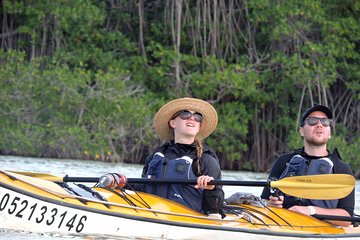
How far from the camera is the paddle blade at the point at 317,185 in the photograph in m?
7.63

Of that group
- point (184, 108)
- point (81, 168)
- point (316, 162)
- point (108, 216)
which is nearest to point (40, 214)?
point (108, 216)

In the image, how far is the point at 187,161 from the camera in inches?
295

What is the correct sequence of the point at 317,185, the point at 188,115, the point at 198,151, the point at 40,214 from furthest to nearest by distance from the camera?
1. the point at 317,185
2. the point at 188,115
3. the point at 198,151
4. the point at 40,214

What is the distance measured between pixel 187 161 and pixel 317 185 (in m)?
0.91

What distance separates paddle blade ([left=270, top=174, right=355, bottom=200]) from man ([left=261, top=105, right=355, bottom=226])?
0.18 meters

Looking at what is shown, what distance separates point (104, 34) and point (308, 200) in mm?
10535

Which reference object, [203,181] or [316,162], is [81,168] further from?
[203,181]

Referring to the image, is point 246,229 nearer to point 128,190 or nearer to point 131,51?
point 128,190

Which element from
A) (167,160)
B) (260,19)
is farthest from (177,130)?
(260,19)

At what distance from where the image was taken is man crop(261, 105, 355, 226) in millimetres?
7801

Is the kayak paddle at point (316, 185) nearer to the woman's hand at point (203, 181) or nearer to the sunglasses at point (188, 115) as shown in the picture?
the woman's hand at point (203, 181)

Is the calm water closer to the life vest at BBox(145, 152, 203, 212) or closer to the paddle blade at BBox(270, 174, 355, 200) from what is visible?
the paddle blade at BBox(270, 174, 355, 200)

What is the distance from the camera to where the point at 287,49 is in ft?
58.8

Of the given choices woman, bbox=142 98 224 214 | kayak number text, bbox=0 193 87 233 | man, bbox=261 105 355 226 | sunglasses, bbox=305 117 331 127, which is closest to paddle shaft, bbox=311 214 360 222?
man, bbox=261 105 355 226
